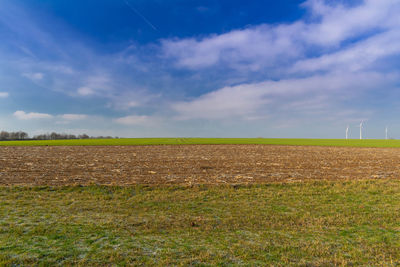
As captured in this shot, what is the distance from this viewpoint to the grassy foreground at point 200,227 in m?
5.47

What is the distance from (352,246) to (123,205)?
9.20 meters

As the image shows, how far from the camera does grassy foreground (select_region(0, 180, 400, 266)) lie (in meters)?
5.47

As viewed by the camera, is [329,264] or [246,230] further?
[246,230]

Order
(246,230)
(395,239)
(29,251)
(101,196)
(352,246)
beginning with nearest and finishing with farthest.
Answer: (29,251)
(352,246)
(395,239)
(246,230)
(101,196)

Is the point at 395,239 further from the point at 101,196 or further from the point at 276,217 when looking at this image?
the point at 101,196

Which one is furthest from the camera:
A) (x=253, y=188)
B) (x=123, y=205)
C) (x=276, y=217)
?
(x=253, y=188)

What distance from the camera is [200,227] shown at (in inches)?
288

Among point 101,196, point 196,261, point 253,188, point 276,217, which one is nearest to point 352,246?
point 276,217

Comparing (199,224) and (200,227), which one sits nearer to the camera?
(200,227)

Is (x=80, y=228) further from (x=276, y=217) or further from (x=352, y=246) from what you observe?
(x=352, y=246)

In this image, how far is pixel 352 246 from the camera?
20.0 ft

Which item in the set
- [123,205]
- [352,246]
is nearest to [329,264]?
[352,246]

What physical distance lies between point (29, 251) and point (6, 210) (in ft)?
17.2

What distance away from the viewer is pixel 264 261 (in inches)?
207
